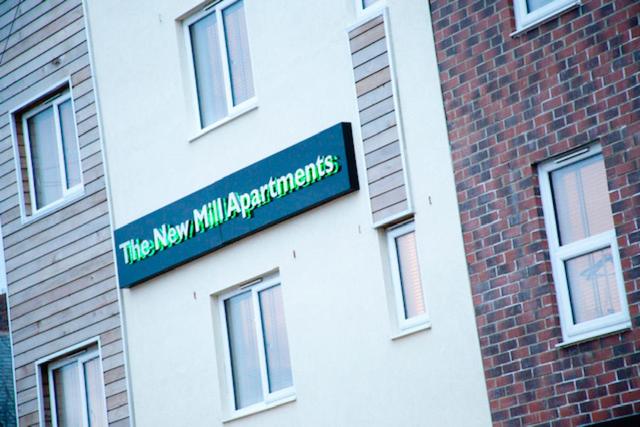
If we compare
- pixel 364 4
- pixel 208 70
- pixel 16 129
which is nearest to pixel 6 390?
pixel 16 129

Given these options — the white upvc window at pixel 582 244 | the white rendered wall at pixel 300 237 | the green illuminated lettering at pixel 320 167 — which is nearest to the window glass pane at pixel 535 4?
the white rendered wall at pixel 300 237

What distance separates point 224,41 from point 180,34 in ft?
2.74

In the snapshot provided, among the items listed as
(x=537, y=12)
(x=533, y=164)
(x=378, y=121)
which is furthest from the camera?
(x=378, y=121)

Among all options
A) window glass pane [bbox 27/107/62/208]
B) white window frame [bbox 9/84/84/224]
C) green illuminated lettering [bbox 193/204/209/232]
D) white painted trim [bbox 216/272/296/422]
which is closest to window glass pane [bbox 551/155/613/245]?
white painted trim [bbox 216/272/296/422]

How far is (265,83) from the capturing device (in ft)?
61.0

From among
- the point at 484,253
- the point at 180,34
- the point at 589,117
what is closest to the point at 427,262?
the point at 484,253

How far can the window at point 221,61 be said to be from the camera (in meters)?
19.2

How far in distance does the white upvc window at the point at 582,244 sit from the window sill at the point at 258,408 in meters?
4.09

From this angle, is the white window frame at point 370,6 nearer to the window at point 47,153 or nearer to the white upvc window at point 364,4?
the white upvc window at point 364,4

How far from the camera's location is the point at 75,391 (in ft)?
71.3

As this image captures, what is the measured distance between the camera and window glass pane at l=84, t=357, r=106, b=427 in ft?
69.6

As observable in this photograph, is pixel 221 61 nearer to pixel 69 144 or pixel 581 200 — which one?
pixel 69 144

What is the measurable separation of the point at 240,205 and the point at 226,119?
1145mm

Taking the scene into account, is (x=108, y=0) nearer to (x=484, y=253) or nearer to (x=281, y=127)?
(x=281, y=127)
